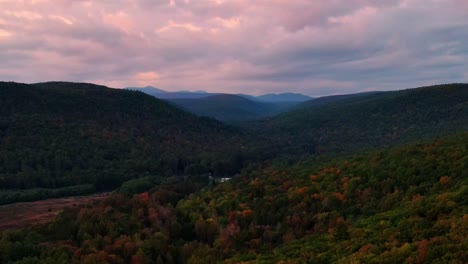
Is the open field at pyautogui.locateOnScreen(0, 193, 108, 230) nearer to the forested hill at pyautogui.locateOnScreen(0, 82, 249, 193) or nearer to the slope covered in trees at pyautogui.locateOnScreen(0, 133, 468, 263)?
the slope covered in trees at pyautogui.locateOnScreen(0, 133, 468, 263)

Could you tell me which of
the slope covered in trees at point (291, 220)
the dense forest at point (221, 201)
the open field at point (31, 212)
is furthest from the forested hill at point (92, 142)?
the slope covered in trees at point (291, 220)

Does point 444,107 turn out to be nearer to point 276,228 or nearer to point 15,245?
point 276,228

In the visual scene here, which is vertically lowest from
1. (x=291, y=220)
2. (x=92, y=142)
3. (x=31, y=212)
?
(x=31, y=212)

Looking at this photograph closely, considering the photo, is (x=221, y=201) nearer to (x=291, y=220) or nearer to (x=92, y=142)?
(x=291, y=220)

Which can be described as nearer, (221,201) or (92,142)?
(221,201)

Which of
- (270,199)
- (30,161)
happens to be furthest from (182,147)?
(270,199)

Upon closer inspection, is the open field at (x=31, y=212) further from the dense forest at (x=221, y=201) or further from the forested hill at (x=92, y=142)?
the forested hill at (x=92, y=142)

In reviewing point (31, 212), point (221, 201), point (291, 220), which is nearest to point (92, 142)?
point (31, 212)

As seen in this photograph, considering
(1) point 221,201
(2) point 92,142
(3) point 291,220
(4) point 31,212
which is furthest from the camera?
(2) point 92,142

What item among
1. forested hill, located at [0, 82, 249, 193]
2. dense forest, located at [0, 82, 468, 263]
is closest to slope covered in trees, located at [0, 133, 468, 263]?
dense forest, located at [0, 82, 468, 263]
